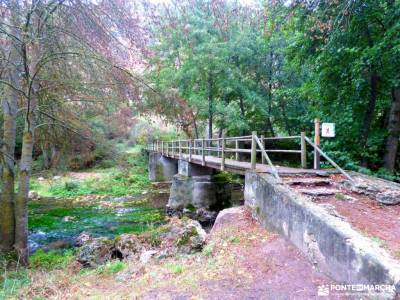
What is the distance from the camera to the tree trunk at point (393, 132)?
8922mm

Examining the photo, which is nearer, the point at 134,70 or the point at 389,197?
the point at 389,197

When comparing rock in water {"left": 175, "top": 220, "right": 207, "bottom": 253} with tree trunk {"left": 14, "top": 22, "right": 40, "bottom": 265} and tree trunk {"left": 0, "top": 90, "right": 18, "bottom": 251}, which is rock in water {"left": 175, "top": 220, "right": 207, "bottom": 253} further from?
tree trunk {"left": 0, "top": 90, "right": 18, "bottom": 251}

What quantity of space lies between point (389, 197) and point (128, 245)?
5.48 metres

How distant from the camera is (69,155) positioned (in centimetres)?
773

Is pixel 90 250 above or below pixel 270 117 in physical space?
below

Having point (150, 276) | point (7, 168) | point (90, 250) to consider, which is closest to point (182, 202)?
point (90, 250)

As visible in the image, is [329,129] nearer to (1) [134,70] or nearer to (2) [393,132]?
(2) [393,132]

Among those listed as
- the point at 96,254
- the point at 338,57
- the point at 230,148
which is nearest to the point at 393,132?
the point at 338,57

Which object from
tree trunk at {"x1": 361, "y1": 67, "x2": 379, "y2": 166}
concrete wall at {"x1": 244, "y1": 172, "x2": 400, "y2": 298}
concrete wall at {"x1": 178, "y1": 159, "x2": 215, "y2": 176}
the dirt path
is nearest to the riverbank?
the dirt path

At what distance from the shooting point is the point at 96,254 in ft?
23.0

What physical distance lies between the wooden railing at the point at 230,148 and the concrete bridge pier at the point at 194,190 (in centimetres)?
81

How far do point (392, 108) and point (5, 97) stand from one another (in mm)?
10209

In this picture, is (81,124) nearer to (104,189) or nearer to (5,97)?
(5,97)

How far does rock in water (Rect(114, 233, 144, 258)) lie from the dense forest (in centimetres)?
203
